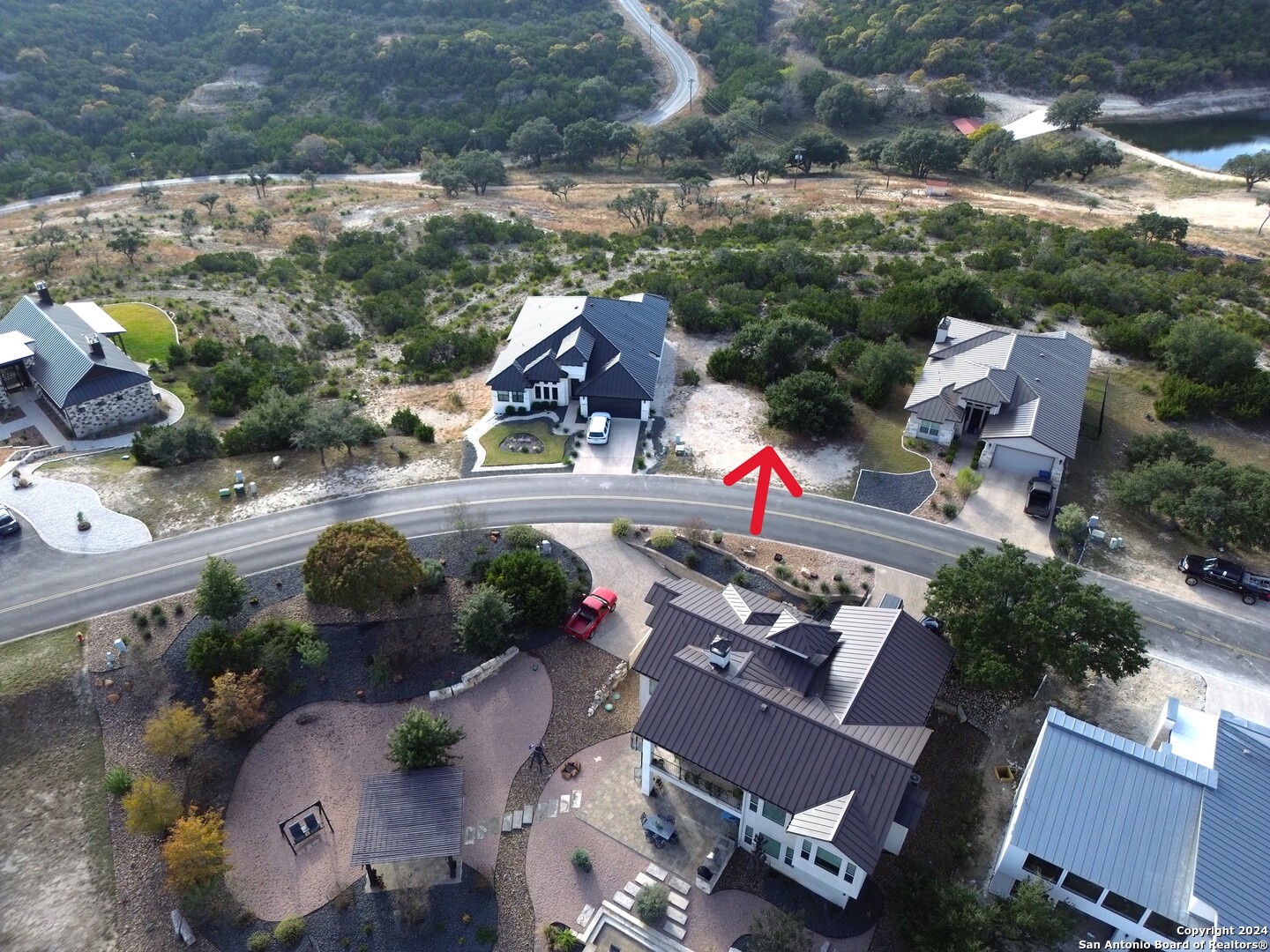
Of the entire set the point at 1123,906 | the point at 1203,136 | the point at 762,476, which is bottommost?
the point at 1123,906

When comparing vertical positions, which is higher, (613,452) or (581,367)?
(581,367)

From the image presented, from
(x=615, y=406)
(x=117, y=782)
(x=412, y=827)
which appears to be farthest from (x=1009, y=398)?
(x=117, y=782)

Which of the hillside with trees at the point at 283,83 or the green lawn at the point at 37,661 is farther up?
the hillside with trees at the point at 283,83

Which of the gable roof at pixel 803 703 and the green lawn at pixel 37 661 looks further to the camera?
the green lawn at pixel 37 661

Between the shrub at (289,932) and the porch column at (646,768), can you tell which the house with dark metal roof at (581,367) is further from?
the shrub at (289,932)

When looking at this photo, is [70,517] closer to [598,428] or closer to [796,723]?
[598,428]

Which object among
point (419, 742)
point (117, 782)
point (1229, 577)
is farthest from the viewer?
point (1229, 577)

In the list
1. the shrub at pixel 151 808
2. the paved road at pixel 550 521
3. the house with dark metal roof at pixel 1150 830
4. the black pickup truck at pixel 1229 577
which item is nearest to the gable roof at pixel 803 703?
the house with dark metal roof at pixel 1150 830

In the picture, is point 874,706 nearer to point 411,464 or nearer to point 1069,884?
point 1069,884

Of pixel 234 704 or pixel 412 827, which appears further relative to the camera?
pixel 234 704
